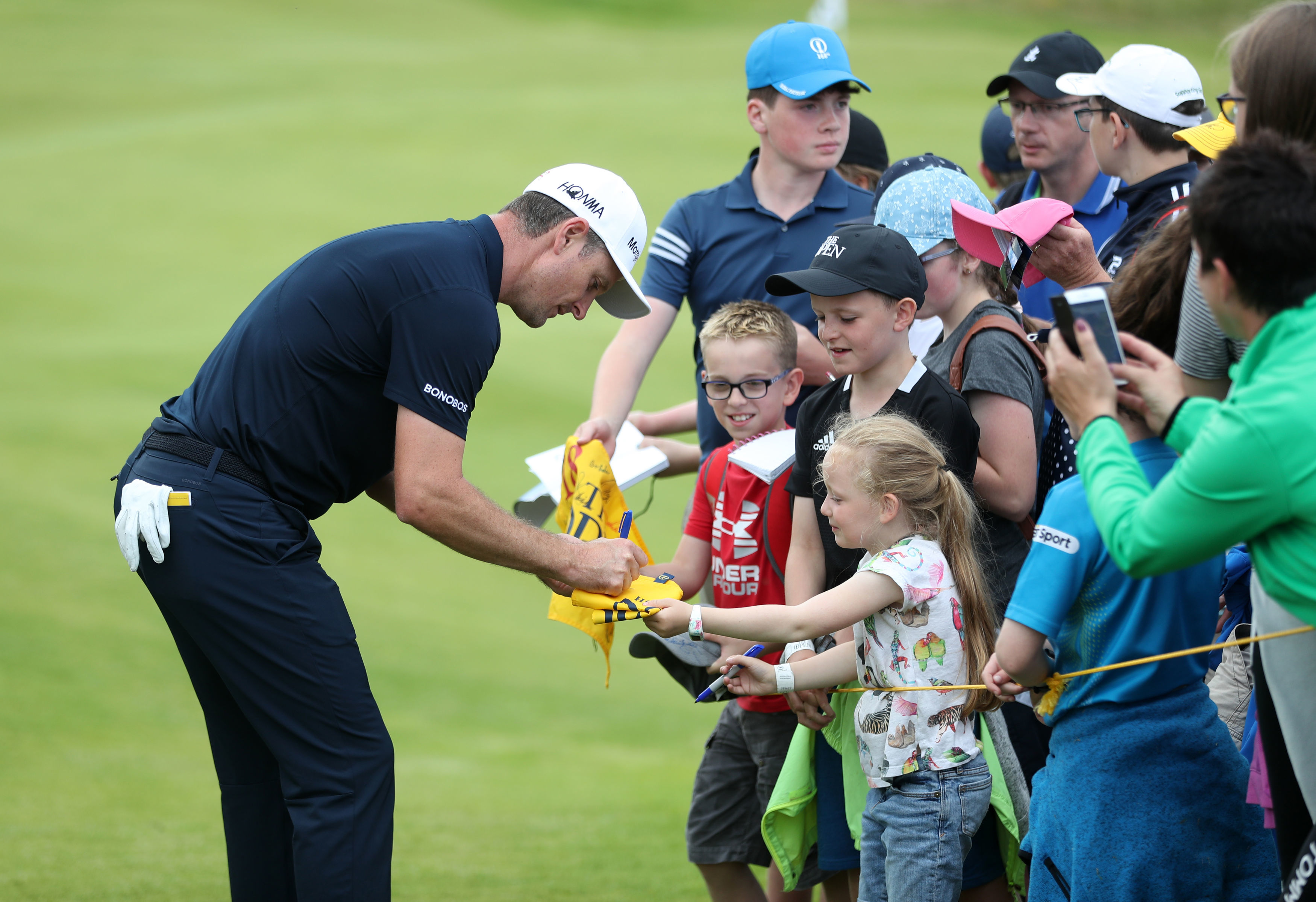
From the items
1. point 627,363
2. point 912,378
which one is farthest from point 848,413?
point 627,363

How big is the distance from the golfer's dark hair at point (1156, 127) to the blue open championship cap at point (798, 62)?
91cm

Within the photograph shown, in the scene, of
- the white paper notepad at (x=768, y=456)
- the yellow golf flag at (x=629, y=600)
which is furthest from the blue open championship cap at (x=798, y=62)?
the yellow golf flag at (x=629, y=600)

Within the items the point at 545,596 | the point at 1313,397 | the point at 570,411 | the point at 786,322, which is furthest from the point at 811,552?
the point at 570,411

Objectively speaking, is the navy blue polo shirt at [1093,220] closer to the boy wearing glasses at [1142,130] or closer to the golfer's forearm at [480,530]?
the boy wearing glasses at [1142,130]

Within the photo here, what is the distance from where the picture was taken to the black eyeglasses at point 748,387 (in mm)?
3607

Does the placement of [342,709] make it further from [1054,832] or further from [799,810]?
[1054,832]

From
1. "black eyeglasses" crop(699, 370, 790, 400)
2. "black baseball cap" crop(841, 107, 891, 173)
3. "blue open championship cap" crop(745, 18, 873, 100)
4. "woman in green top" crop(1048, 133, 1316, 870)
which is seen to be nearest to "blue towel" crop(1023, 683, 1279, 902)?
"woman in green top" crop(1048, 133, 1316, 870)

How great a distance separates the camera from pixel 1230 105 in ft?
9.53

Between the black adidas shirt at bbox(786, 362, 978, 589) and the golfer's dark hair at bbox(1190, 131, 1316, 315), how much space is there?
38.0 inches

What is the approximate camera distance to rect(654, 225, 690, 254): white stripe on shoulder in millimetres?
4406

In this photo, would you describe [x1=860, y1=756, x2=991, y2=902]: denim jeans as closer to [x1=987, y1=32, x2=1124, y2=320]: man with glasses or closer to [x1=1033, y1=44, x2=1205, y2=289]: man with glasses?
[x1=1033, y1=44, x2=1205, y2=289]: man with glasses

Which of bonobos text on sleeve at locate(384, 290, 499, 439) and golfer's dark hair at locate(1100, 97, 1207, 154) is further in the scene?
golfer's dark hair at locate(1100, 97, 1207, 154)

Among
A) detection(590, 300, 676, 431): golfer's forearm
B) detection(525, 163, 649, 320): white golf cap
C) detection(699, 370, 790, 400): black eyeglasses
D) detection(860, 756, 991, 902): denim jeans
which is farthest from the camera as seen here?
detection(590, 300, 676, 431): golfer's forearm

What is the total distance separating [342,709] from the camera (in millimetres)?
3023
